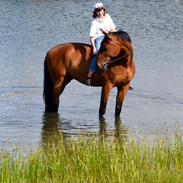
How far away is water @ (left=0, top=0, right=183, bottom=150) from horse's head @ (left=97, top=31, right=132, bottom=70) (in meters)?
1.10

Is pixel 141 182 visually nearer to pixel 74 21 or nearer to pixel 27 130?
pixel 27 130

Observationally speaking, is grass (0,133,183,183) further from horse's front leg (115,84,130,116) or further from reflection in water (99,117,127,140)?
horse's front leg (115,84,130,116)

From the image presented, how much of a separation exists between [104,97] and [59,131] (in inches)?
54.0

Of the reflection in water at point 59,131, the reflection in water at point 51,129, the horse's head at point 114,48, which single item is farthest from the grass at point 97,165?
the horse's head at point 114,48

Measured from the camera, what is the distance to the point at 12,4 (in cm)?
3662

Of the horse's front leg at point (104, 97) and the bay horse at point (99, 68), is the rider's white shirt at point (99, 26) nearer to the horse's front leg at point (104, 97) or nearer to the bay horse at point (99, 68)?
the bay horse at point (99, 68)

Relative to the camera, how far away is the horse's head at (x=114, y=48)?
13531mm

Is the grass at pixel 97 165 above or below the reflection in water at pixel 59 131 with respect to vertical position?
above

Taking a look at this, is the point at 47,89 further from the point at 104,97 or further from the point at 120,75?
the point at 120,75

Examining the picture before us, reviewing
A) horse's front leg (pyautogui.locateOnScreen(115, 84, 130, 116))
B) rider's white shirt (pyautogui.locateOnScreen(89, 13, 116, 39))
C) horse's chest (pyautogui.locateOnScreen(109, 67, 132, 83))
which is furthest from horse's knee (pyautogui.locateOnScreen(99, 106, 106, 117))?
rider's white shirt (pyautogui.locateOnScreen(89, 13, 116, 39))

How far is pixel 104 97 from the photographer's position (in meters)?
14.1

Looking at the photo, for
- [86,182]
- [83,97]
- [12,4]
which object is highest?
[86,182]

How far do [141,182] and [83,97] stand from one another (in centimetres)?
753

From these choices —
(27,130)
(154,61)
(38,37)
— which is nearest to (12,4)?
(38,37)
